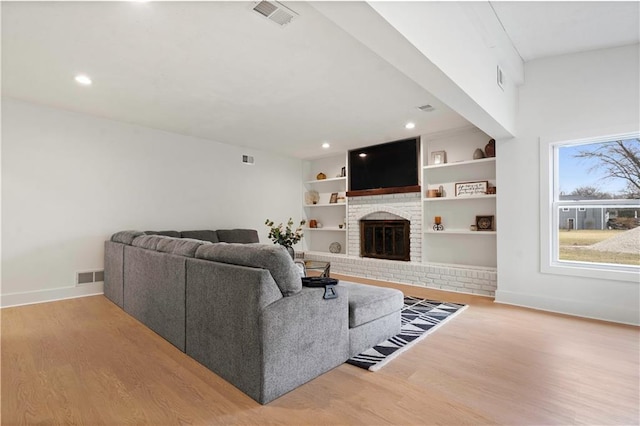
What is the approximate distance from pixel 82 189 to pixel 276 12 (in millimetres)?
3812

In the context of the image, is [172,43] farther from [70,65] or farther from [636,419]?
[636,419]

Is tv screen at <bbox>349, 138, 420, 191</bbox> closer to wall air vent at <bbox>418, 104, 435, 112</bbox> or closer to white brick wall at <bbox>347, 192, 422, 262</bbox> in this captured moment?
white brick wall at <bbox>347, 192, 422, 262</bbox>

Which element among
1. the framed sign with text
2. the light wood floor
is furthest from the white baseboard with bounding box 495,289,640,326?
the framed sign with text

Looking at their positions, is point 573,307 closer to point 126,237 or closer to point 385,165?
point 385,165

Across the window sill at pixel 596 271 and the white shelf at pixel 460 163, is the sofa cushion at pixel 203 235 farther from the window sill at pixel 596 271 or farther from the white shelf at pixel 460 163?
the window sill at pixel 596 271

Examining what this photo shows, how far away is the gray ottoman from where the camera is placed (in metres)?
2.42

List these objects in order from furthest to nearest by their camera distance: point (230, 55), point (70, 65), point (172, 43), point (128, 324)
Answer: point (128, 324), point (70, 65), point (230, 55), point (172, 43)

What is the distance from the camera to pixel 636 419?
171 centimetres

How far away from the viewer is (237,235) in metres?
5.55

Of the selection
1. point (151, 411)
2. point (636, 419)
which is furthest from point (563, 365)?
point (151, 411)

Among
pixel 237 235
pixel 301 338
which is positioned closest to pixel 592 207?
pixel 301 338

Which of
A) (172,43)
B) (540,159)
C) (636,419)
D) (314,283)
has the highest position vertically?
(172,43)

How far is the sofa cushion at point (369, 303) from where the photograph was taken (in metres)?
2.42

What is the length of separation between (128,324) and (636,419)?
3944 mm
